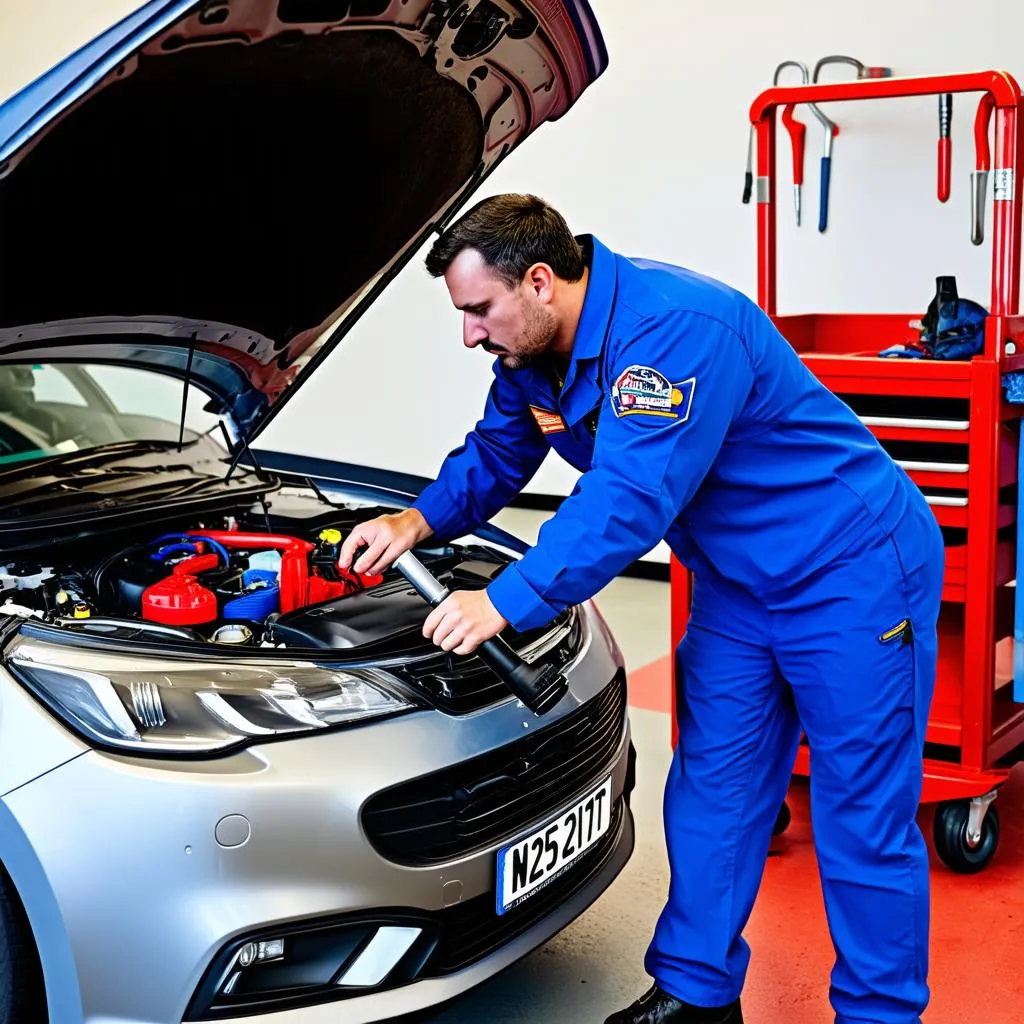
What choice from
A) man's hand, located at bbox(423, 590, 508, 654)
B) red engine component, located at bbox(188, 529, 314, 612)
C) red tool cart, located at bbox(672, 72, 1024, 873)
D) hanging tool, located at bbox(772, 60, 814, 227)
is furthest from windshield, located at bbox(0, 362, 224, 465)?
hanging tool, located at bbox(772, 60, 814, 227)

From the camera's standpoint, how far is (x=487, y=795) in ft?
5.92

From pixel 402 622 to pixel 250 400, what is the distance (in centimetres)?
85

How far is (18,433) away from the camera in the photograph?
2.65m

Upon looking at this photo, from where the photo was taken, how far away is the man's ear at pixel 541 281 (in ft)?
5.96

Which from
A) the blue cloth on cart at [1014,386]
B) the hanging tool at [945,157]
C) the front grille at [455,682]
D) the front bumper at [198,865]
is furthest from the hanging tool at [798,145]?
the front bumper at [198,865]

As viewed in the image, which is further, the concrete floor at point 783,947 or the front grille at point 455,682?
the concrete floor at point 783,947

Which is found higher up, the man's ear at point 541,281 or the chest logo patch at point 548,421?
the man's ear at point 541,281

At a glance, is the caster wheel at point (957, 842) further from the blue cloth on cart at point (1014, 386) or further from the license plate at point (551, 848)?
the license plate at point (551, 848)

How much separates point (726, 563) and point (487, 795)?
51 centimetres

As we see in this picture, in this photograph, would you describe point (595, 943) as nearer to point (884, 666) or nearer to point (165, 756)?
point (884, 666)

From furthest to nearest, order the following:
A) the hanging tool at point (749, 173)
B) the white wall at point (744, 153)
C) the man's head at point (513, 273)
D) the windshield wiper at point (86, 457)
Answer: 1. the hanging tool at point (749, 173)
2. the white wall at point (744, 153)
3. the windshield wiper at point (86, 457)
4. the man's head at point (513, 273)

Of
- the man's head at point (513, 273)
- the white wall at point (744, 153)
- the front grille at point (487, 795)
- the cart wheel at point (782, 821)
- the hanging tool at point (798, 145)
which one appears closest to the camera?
the front grille at point (487, 795)

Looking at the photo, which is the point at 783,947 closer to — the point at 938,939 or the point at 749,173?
the point at 938,939

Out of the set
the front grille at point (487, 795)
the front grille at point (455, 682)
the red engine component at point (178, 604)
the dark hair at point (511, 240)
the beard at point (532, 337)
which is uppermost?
the dark hair at point (511, 240)
